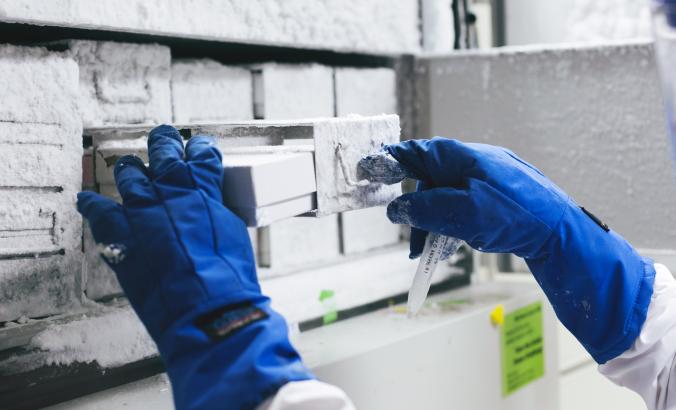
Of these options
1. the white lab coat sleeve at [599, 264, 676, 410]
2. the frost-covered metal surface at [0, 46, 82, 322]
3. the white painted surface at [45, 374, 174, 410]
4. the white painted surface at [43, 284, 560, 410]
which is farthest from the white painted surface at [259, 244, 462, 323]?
the white lab coat sleeve at [599, 264, 676, 410]

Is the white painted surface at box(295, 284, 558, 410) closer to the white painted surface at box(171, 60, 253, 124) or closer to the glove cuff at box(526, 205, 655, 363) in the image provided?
the glove cuff at box(526, 205, 655, 363)

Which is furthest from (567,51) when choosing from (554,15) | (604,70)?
(554,15)

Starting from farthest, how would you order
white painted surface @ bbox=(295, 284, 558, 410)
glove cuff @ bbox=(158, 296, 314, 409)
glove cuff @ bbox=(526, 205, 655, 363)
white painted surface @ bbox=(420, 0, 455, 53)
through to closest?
white painted surface @ bbox=(420, 0, 455, 53), white painted surface @ bbox=(295, 284, 558, 410), glove cuff @ bbox=(526, 205, 655, 363), glove cuff @ bbox=(158, 296, 314, 409)

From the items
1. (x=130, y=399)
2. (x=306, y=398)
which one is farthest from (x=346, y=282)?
(x=306, y=398)

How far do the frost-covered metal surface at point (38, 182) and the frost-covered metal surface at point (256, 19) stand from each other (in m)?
0.07

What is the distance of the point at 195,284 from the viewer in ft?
2.91

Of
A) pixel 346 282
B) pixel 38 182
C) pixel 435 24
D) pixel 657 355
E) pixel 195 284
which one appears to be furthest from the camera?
pixel 435 24

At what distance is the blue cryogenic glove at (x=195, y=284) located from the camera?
2.89 ft

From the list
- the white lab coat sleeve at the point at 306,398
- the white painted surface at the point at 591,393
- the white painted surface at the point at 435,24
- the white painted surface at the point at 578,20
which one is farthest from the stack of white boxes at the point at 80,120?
the white painted surface at the point at 591,393

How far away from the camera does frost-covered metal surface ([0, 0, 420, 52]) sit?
1102 mm

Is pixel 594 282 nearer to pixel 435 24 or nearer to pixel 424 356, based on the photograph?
pixel 424 356

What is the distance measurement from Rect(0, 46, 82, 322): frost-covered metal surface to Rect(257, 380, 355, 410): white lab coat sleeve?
431mm

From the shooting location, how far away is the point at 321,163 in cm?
105

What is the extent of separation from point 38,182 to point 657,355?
1011mm
